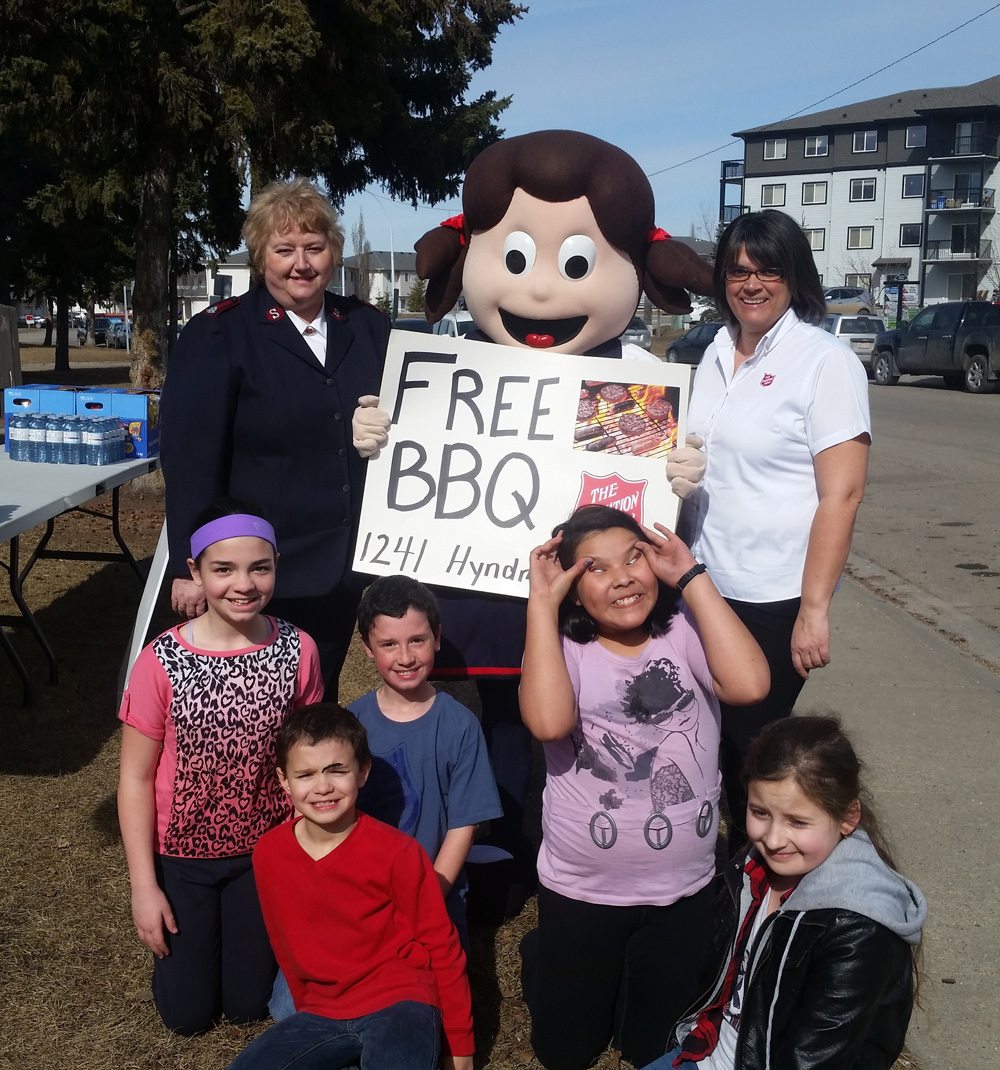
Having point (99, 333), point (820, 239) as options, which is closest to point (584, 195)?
point (99, 333)

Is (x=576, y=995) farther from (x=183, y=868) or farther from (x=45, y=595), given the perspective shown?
(x=45, y=595)

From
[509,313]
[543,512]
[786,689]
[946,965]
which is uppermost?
[509,313]

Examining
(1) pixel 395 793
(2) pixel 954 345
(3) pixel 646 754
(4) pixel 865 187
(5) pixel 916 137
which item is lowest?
(1) pixel 395 793

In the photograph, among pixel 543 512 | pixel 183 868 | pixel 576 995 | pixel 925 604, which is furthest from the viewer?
pixel 925 604

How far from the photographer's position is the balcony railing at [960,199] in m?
58.8

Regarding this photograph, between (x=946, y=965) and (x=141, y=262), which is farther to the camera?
(x=141, y=262)

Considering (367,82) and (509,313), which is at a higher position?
(367,82)

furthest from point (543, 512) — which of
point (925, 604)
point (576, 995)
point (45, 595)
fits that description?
point (45, 595)

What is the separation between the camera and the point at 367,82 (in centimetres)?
976

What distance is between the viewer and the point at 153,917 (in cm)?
270

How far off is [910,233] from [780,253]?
6629 cm

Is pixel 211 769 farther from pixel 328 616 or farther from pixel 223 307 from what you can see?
pixel 223 307

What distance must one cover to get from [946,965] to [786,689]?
0.93 meters

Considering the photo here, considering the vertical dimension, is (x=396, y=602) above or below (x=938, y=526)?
above
